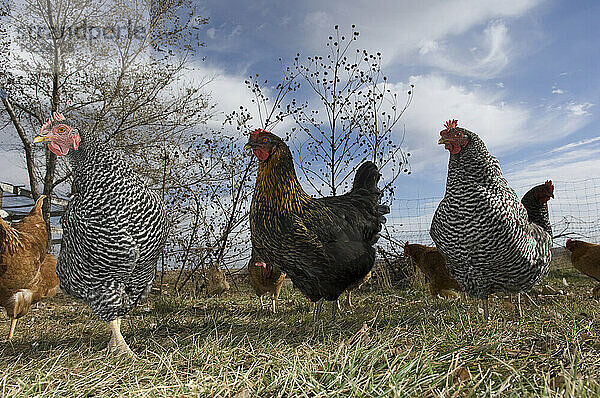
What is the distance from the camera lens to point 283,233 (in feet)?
11.8

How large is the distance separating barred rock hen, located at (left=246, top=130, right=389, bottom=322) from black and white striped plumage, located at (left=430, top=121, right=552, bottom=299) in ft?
2.96

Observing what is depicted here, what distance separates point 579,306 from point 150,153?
8.52 m

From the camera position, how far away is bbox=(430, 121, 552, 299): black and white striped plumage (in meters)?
3.55

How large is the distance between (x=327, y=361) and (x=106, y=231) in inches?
77.3

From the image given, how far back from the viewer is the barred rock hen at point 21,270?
4359mm

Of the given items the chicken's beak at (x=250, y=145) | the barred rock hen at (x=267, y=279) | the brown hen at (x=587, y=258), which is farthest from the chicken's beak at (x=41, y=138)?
the brown hen at (x=587, y=258)

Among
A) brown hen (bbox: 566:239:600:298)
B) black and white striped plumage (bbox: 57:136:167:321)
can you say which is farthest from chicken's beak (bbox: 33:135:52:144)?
brown hen (bbox: 566:239:600:298)

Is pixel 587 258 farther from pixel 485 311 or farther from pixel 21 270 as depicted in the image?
pixel 21 270

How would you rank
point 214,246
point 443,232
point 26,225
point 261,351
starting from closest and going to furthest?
point 261,351 → point 443,232 → point 26,225 → point 214,246

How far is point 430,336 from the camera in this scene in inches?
111

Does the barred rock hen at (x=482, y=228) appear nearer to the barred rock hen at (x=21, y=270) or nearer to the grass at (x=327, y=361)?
the grass at (x=327, y=361)

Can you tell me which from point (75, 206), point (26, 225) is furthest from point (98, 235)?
point (26, 225)

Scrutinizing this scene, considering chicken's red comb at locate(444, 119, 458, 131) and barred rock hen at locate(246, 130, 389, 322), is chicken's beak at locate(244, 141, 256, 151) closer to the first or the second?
barred rock hen at locate(246, 130, 389, 322)

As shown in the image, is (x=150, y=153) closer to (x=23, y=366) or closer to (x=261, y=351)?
(x=23, y=366)
